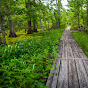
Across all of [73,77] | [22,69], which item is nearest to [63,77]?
[73,77]

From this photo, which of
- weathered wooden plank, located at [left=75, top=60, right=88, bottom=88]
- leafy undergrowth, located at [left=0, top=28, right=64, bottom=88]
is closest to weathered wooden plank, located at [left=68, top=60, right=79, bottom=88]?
weathered wooden plank, located at [left=75, top=60, right=88, bottom=88]

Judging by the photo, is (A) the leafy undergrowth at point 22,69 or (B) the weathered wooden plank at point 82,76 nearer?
(A) the leafy undergrowth at point 22,69

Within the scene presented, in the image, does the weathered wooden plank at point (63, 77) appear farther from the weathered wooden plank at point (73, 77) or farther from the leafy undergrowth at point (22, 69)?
the leafy undergrowth at point (22, 69)

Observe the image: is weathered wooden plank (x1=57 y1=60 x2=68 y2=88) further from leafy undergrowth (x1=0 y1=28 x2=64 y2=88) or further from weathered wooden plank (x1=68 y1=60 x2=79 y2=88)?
leafy undergrowth (x1=0 y1=28 x2=64 y2=88)

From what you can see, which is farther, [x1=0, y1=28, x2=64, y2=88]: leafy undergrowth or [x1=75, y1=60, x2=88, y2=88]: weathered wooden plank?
[x1=75, y1=60, x2=88, y2=88]: weathered wooden plank

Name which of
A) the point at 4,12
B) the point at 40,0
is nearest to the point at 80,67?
the point at 4,12

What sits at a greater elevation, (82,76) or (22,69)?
(22,69)

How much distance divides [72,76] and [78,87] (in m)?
0.55

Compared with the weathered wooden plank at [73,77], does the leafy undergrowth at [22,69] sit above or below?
above

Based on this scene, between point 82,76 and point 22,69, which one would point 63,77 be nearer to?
point 82,76

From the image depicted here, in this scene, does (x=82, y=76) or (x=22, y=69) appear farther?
(x=82, y=76)

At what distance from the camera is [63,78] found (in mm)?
3043

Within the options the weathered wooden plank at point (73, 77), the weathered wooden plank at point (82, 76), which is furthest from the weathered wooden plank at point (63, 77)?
the weathered wooden plank at point (82, 76)

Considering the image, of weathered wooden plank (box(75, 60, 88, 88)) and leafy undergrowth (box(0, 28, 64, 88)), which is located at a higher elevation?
leafy undergrowth (box(0, 28, 64, 88))
